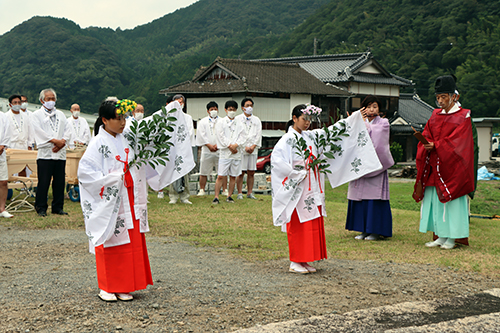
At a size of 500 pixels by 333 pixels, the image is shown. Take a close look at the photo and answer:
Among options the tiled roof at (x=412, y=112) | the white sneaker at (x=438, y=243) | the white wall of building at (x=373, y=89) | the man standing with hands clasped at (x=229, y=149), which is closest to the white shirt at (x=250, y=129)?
the man standing with hands clasped at (x=229, y=149)

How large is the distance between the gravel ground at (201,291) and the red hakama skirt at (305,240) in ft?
0.71

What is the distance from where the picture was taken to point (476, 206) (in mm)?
13609

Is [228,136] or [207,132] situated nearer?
[228,136]

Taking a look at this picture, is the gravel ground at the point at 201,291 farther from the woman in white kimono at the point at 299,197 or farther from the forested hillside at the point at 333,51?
the forested hillside at the point at 333,51

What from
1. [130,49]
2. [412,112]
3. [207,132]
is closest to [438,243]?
[207,132]

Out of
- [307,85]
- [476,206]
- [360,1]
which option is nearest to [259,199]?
[476,206]

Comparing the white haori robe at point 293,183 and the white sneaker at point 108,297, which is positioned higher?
the white haori robe at point 293,183

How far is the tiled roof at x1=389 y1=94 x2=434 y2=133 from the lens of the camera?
35153mm

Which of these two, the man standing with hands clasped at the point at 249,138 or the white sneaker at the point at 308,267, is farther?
the man standing with hands clasped at the point at 249,138

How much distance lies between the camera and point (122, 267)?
4246mm

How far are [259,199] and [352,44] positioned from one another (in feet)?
120

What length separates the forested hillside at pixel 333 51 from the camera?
39.8m

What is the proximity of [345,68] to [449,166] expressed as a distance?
27256mm

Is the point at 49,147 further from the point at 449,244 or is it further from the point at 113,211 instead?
the point at 449,244
